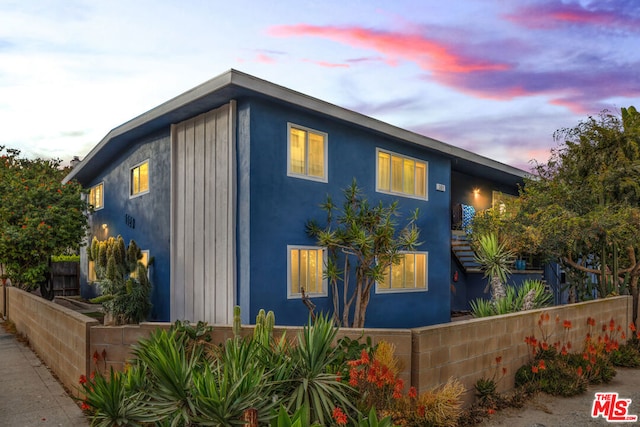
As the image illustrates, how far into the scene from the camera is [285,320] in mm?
12312

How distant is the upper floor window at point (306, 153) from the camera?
1277 centimetres

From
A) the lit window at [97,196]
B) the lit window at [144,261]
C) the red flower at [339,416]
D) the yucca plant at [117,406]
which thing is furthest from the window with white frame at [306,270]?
the lit window at [97,196]

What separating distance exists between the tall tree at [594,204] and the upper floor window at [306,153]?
19.6 ft

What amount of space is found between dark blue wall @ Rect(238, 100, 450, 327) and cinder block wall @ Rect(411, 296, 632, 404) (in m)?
5.00

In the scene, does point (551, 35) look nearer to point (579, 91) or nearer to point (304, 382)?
point (579, 91)

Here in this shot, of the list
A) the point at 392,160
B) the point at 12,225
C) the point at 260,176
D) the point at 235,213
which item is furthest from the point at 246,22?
the point at 12,225

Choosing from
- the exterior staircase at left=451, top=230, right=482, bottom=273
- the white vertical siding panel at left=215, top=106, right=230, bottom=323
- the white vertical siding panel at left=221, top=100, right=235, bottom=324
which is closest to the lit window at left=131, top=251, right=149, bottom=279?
the white vertical siding panel at left=215, top=106, right=230, bottom=323

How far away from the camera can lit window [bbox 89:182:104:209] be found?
69.3 feet

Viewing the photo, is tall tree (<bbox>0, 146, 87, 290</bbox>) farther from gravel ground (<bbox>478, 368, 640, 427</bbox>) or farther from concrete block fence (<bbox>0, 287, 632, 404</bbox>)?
gravel ground (<bbox>478, 368, 640, 427</bbox>)

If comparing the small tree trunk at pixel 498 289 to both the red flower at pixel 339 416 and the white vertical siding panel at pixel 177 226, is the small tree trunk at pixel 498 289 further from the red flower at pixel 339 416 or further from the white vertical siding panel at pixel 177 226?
the red flower at pixel 339 416

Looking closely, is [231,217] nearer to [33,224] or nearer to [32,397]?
[32,397]

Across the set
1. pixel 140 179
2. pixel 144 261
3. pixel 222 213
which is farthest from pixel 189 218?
pixel 140 179

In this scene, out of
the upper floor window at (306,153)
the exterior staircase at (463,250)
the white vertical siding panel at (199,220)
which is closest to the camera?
the upper floor window at (306,153)

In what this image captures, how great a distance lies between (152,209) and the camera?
1549cm
